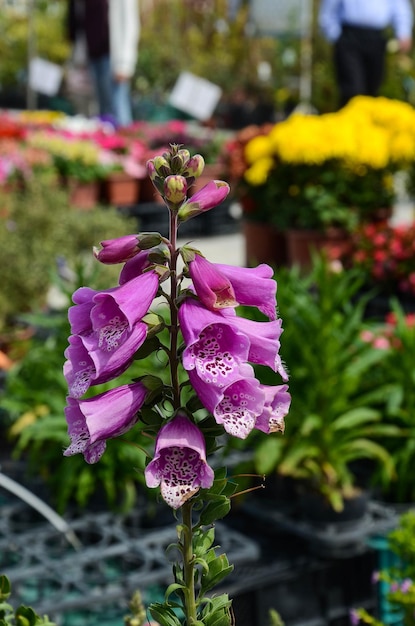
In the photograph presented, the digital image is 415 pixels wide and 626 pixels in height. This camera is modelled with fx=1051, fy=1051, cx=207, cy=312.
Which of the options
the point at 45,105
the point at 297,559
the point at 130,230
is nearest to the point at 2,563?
the point at 297,559

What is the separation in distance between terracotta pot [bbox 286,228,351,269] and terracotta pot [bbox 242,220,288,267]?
0.28 meters

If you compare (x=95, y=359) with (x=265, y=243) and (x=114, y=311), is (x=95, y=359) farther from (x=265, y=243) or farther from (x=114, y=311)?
(x=265, y=243)

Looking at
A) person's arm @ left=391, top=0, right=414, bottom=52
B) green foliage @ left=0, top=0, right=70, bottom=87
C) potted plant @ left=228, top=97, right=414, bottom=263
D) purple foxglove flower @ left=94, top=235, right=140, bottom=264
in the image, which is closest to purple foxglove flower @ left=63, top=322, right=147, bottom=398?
purple foxglove flower @ left=94, top=235, right=140, bottom=264

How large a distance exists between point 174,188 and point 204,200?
104 millimetres

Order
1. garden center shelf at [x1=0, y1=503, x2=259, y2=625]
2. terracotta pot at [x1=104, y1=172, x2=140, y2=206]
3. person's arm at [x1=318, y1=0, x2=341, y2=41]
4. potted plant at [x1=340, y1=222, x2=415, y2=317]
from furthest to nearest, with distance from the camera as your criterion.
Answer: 1. person's arm at [x1=318, y1=0, x2=341, y2=41]
2. terracotta pot at [x1=104, y1=172, x2=140, y2=206]
3. potted plant at [x1=340, y1=222, x2=415, y2=317]
4. garden center shelf at [x1=0, y1=503, x2=259, y2=625]

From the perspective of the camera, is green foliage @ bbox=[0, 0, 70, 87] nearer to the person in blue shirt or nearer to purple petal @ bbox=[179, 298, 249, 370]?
the person in blue shirt

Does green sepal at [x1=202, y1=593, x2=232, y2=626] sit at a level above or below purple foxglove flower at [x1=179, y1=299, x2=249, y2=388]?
below

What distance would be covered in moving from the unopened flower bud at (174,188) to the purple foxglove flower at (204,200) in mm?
62

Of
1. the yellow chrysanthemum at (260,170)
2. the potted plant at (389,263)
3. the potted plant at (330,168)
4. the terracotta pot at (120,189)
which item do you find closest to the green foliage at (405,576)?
the potted plant at (389,263)

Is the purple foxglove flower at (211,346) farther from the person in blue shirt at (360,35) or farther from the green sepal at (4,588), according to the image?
the person in blue shirt at (360,35)

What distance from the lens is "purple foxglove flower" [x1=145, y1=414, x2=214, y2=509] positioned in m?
1.25

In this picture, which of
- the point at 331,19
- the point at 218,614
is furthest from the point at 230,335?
the point at 331,19

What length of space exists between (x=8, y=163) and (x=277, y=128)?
2.21 m

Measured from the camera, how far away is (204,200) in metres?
1.34
